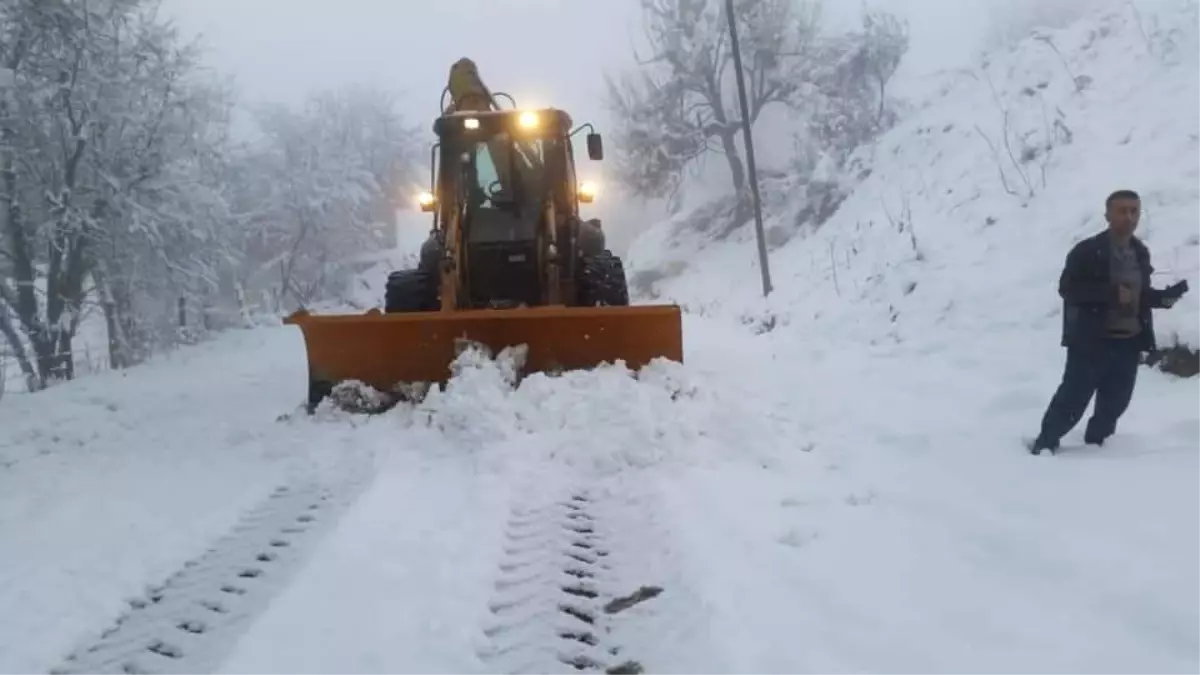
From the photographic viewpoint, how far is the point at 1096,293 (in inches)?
167

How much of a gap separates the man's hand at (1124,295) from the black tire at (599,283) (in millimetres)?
4012

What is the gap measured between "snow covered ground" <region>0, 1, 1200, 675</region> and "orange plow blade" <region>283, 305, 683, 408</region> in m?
0.38

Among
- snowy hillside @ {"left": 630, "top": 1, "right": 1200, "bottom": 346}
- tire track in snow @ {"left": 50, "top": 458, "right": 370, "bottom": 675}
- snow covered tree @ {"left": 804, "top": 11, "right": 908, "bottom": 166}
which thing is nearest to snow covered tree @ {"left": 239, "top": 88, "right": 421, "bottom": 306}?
snow covered tree @ {"left": 804, "top": 11, "right": 908, "bottom": 166}

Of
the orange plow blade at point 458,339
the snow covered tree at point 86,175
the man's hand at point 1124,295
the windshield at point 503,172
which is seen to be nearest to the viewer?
the man's hand at point 1124,295

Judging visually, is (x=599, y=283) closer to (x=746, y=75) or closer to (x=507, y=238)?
(x=507, y=238)

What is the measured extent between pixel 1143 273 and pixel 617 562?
312cm

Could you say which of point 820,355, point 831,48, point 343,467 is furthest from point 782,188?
point 343,467

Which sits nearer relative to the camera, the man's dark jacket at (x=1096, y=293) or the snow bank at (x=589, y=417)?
the man's dark jacket at (x=1096, y=293)

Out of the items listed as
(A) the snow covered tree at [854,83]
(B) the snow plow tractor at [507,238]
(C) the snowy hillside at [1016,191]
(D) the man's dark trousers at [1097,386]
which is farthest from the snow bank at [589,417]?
(A) the snow covered tree at [854,83]

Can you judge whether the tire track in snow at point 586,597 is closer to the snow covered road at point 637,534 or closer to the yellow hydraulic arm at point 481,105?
the snow covered road at point 637,534

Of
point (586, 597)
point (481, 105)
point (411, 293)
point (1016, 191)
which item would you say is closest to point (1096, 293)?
point (586, 597)

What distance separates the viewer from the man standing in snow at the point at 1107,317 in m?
4.24

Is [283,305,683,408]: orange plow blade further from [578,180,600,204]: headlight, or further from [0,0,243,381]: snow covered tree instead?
[0,0,243,381]: snow covered tree

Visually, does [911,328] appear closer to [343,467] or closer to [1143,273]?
[1143,273]
